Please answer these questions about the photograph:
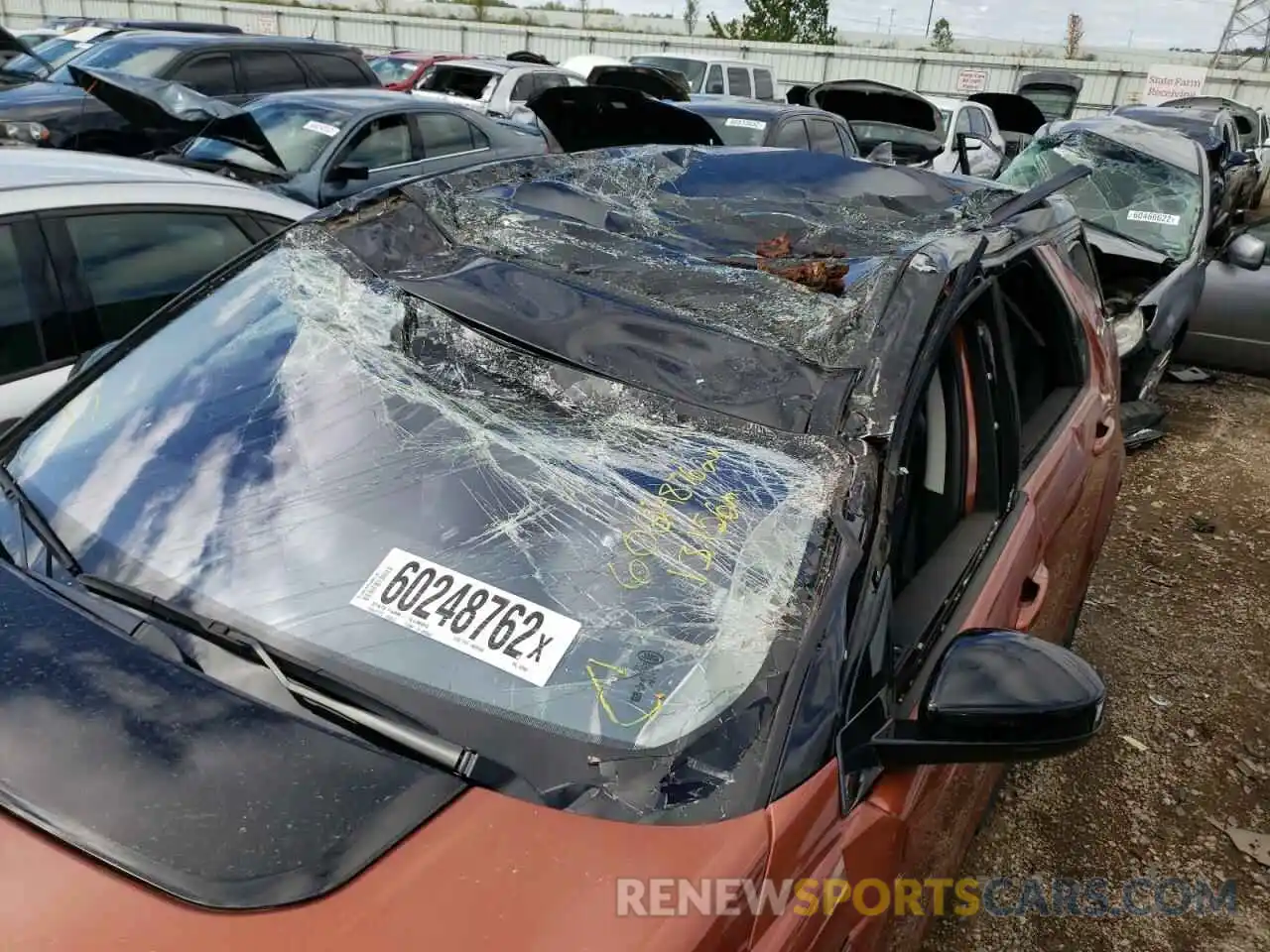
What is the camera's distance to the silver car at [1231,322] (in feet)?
20.2

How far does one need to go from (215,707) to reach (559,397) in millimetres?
745

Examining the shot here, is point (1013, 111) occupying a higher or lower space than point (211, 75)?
lower

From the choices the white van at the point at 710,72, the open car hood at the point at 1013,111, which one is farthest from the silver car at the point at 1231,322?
the white van at the point at 710,72

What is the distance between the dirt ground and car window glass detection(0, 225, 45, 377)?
2.91 m

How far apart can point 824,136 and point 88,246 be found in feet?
26.0

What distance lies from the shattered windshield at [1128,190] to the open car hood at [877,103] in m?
5.55

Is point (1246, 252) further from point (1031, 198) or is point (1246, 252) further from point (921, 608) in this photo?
point (921, 608)

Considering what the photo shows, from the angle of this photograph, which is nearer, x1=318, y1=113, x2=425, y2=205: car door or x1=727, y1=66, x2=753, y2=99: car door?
x1=318, y1=113, x2=425, y2=205: car door

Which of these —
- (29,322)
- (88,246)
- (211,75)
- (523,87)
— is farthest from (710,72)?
(29,322)

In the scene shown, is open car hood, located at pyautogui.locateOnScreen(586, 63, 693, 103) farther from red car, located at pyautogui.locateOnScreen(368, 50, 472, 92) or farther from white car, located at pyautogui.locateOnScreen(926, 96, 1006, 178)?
red car, located at pyautogui.locateOnScreen(368, 50, 472, 92)

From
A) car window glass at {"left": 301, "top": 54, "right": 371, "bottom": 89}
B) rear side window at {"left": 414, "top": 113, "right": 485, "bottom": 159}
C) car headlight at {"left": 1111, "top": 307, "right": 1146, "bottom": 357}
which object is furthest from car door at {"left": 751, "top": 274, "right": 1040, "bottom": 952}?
car window glass at {"left": 301, "top": 54, "right": 371, "bottom": 89}

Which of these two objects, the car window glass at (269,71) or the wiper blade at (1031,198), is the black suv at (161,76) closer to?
the car window glass at (269,71)

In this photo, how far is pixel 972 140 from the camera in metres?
12.1

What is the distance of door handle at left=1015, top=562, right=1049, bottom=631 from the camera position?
207cm
